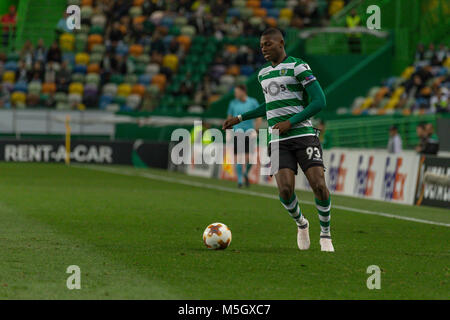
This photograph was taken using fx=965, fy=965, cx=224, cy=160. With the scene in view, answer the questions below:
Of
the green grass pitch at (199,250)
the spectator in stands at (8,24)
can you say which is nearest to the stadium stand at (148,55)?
the spectator in stands at (8,24)

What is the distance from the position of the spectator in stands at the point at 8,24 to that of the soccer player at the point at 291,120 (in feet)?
112

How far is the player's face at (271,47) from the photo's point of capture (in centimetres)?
1020

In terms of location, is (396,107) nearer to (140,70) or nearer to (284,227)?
(140,70)

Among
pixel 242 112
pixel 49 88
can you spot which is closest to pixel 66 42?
pixel 49 88

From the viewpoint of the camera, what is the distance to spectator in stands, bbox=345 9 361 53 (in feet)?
125

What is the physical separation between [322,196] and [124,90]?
97.9 feet

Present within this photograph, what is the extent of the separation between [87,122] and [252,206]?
2050cm

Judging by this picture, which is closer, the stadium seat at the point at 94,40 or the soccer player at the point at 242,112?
the soccer player at the point at 242,112

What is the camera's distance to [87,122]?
1460 inches

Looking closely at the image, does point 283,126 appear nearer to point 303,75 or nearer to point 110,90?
point 303,75

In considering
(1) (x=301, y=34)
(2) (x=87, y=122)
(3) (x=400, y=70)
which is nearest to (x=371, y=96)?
(3) (x=400, y=70)

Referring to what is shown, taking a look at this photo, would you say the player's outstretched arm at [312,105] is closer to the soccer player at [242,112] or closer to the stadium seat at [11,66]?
the soccer player at [242,112]
